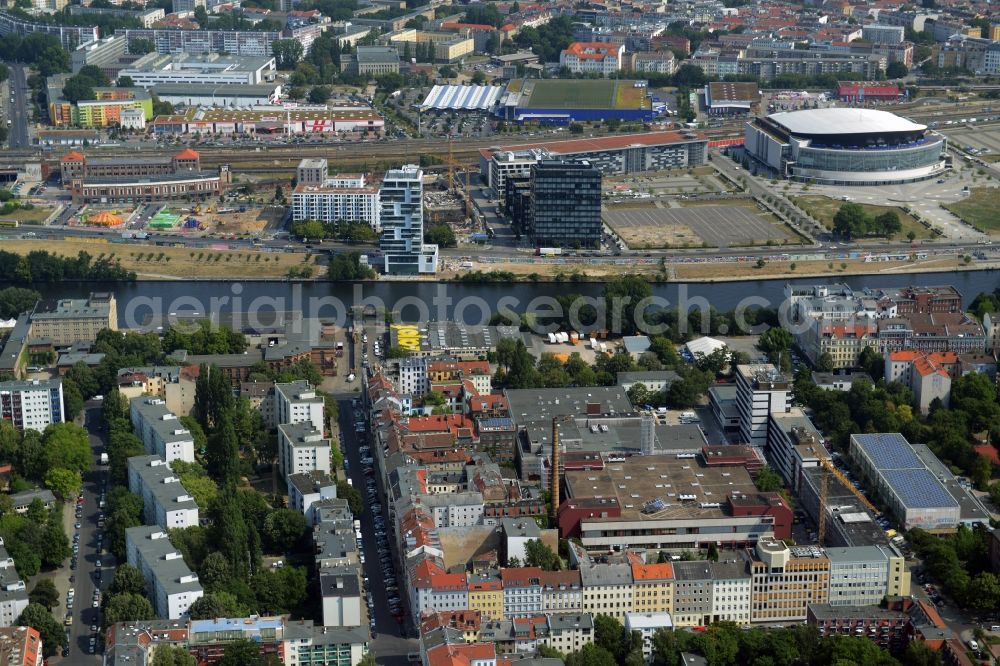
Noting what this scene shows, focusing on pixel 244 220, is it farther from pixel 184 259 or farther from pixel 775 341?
pixel 775 341

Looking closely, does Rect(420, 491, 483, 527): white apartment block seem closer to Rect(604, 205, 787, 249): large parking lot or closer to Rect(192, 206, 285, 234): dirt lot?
Rect(604, 205, 787, 249): large parking lot

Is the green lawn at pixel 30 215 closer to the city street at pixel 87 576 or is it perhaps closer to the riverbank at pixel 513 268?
the riverbank at pixel 513 268

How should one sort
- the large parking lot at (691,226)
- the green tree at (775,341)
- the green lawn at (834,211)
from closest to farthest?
1. the green tree at (775,341)
2. the large parking lot at (691,226)
3. the green lawn at (834,211)

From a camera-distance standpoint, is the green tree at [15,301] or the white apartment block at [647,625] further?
the green tree at [15,301]

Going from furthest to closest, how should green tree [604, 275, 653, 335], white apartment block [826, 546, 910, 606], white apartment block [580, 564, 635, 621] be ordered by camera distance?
green tree [604, 275, 653, 335] < white apartment block [826, 546, 910, 606] < white apartment block [580, 564, 635, 621]

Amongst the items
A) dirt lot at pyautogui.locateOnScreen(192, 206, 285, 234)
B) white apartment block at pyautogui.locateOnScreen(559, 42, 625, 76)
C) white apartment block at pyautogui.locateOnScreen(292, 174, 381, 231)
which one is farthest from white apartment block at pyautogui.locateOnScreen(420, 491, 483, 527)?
white apartment block at pyautogui.locateOnScreen(559, 42, 625, 76)

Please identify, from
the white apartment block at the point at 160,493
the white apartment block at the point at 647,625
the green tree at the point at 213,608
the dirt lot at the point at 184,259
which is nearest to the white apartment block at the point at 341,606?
the green tree at the point at 213,608
